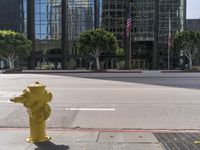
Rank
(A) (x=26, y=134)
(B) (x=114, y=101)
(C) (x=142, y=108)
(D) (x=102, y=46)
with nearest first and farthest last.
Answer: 1. (A) (x=26, y=134)
2. (C) (x=142, y=108)
3. (B) (x=114, y=101)
4. (D) (x=102, y=46)

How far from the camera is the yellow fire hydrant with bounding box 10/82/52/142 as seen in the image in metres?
8.04

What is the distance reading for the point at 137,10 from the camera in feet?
255

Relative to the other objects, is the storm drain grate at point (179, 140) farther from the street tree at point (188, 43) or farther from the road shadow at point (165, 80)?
the street tree at point (188, 43)

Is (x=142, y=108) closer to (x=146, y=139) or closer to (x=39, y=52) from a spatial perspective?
(x=146, y=139)

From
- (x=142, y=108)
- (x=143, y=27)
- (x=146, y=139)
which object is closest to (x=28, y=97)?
(x=146, y=139)

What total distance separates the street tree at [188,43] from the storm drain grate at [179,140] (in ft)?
177

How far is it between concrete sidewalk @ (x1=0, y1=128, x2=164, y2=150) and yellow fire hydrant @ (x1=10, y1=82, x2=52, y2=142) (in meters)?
0.21

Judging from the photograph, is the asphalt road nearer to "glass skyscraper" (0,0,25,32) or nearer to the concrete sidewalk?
the concrete sidewalk

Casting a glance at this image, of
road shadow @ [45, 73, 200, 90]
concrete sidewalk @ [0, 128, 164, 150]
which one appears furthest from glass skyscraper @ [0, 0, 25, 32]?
concrete sidewalk @ [0, 128, 164, 150]

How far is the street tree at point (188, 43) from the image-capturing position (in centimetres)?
6141

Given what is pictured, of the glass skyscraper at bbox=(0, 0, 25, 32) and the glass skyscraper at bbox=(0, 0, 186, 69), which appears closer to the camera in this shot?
the glass skyscraper at bbox=(0, 0, 186, 69)

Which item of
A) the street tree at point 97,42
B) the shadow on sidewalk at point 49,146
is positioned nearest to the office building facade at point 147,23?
Answer: the street tree at point 97,42

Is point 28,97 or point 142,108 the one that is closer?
point 28,97

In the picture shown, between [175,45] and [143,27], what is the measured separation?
49.3 feet
